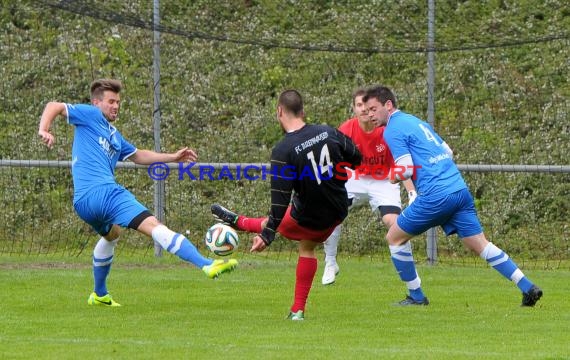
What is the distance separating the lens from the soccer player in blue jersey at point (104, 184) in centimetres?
881

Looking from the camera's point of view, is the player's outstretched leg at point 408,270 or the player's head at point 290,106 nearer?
the player's head at point 290,106

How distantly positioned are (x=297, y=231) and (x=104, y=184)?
1602 millimetres

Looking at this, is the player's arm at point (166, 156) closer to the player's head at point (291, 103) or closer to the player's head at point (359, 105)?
the player's head at point (291, 103)

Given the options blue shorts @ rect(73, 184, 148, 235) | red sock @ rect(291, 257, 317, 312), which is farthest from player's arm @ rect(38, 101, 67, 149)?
red sock @ rect(291, 257, 317, 312)

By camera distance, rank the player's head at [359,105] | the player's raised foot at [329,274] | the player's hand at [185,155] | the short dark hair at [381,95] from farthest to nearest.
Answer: the player's raised foot at [329,274] → the player's head at [359,105] → the player's hand at [185,155] → the short dark hair at [381,95]

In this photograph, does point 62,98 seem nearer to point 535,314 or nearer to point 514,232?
point 514,232

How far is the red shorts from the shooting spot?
8.95m

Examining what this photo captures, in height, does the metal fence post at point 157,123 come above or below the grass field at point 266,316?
above

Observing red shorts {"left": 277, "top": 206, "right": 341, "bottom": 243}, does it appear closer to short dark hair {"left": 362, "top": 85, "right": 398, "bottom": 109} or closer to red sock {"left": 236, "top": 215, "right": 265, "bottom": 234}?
red sock {"left": 236, "top": 215, "right": 265, "bottom": 234}

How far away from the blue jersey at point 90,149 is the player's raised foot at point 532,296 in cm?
354

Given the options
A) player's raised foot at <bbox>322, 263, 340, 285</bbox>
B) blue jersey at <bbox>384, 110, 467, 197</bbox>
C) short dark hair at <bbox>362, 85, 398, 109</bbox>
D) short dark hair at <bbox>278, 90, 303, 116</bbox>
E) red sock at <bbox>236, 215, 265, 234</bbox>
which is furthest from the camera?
player's raised foot at <bbox>322, 263, 340, 285</bbox>

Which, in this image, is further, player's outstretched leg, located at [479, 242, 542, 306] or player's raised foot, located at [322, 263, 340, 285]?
player's raised foot, located at [322, 263, 340, 285]

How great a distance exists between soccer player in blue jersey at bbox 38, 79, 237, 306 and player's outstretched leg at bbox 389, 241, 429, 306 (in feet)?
6.38

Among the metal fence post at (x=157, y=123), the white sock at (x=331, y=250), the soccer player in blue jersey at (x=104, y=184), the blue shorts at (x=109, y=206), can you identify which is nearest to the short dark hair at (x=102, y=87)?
the soccer player in blue jersey at (x=104, y=184)
